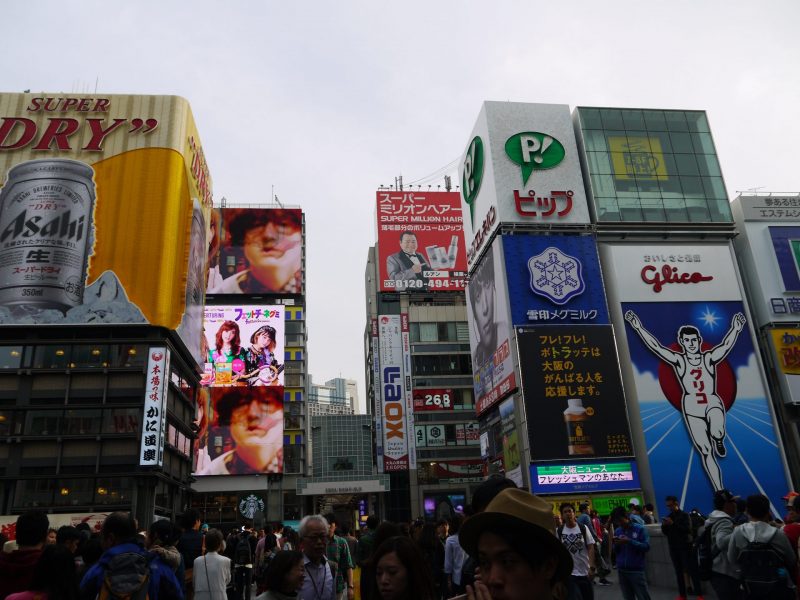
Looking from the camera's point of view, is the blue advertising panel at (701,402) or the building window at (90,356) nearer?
the blue advertising panel at (701,402)

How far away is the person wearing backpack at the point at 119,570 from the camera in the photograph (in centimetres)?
476

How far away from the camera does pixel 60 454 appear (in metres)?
34.5

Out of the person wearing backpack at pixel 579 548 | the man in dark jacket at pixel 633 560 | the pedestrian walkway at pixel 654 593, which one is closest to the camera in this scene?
the person wearing backpack at pixel 579 548

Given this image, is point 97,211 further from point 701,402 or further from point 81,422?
point 701,402

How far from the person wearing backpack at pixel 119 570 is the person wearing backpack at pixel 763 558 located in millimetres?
4997

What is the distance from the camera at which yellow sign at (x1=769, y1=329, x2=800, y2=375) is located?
3506cm

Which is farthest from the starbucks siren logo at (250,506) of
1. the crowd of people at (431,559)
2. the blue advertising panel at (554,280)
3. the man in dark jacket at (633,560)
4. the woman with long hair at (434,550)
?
the man in dark jacket at (633,560)

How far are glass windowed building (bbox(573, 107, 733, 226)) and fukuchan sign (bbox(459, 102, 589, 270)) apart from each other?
3.49 feet

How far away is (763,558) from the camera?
5434 mm

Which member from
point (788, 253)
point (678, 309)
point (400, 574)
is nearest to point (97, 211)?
point (678, 309)

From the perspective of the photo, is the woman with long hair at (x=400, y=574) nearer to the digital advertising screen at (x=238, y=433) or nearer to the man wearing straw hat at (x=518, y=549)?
the man wearing straw hat at (x=518, y=549)

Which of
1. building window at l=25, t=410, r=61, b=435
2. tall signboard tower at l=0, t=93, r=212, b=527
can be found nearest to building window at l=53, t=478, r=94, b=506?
tall signboard tower at l=0, t=93, r=212, b=527

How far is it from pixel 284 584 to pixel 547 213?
33927mm

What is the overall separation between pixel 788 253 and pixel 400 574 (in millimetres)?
40739
